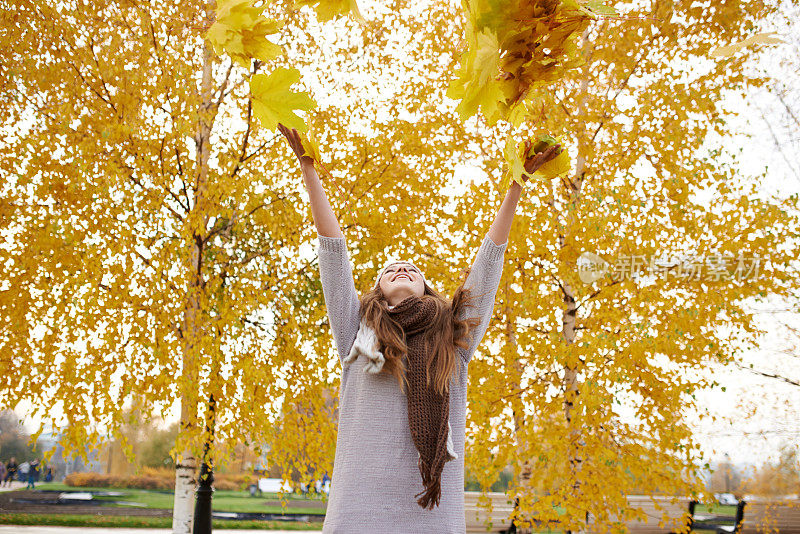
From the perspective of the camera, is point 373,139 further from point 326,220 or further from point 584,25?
point 584,25

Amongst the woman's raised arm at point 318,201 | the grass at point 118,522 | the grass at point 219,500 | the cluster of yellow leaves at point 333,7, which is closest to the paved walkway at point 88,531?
the grass at point 118,522

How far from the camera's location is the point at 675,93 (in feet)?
16.3

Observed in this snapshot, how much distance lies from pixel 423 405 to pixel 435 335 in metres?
0.23

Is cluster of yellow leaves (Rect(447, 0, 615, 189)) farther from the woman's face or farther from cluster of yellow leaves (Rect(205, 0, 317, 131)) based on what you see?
the woman's face

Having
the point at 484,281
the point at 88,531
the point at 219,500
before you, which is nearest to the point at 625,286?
the point at 484,281

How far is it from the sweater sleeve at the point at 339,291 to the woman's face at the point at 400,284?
0.12 meters

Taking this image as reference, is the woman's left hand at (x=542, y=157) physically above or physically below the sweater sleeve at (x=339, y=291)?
above

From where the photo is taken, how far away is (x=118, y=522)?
11.3 m

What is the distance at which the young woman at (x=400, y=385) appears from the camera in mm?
1675

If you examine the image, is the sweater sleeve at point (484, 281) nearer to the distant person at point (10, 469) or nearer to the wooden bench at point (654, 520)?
the wooden bench at point (654, 520)

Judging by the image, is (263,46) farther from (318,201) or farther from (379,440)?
(379,440)

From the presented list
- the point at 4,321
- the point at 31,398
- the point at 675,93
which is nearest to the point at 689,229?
the point at 675,93

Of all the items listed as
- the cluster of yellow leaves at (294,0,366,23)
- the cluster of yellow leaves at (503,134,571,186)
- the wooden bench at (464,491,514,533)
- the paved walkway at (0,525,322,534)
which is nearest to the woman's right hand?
the cluster of yellow leaves at (294,0,366,23)

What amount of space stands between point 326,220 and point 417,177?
368cm
